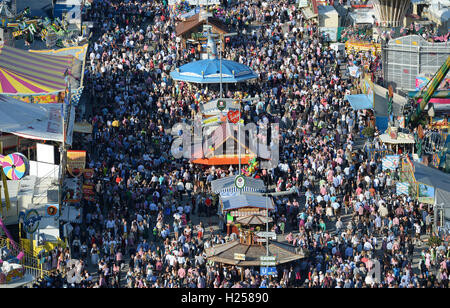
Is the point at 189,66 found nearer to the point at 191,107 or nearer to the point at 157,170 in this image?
the point at 191,107

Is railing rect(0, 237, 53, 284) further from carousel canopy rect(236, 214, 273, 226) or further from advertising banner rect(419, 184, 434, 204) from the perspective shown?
advertising banner rect(419, 184, 434, 204)

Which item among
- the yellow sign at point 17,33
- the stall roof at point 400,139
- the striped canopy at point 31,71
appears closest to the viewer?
the stall roof at point 400,139

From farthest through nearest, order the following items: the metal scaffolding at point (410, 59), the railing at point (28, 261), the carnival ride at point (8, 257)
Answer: the metal scaffolding at point (410, 59) → the railing at point (28, 261) → the carnival ride at point (8, 257)

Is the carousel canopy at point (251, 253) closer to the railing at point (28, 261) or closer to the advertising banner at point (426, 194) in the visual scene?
the railing at point (28, 261)

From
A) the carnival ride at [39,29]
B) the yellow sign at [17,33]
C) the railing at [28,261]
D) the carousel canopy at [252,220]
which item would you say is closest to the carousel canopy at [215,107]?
the carousel canopy at [252,220]

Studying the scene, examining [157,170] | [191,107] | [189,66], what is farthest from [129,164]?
[189,66]

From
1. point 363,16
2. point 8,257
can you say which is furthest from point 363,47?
point 8,257
